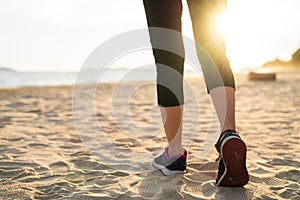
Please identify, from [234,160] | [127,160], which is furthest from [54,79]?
[234,160]

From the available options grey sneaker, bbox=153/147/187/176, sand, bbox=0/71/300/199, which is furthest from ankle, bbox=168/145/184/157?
sand, bbox=0/71/300/199

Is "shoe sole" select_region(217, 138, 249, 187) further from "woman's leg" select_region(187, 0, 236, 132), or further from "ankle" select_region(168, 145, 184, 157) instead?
"ankle" select_region(168, 145, 184, 157)

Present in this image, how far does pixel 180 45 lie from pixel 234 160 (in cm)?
67

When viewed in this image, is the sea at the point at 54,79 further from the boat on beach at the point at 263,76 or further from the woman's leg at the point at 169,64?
the woman's leg at the point at 169,64

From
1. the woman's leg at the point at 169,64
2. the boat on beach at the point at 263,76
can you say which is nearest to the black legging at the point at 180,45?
the woman's leg at the point at 169,64

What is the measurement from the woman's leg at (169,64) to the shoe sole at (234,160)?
381 millimetres

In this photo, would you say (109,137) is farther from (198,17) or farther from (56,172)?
(198,17)

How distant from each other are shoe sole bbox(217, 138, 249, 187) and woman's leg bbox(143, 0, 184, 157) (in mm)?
381

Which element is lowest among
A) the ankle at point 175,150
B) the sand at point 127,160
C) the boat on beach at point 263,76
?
the sand at point 127,160

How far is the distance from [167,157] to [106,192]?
435mm

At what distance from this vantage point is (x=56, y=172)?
2.11 m

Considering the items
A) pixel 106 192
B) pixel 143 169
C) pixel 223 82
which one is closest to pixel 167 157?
pixel 143 169

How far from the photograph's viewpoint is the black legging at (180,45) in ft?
5.58

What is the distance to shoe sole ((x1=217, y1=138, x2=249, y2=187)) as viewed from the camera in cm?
158
